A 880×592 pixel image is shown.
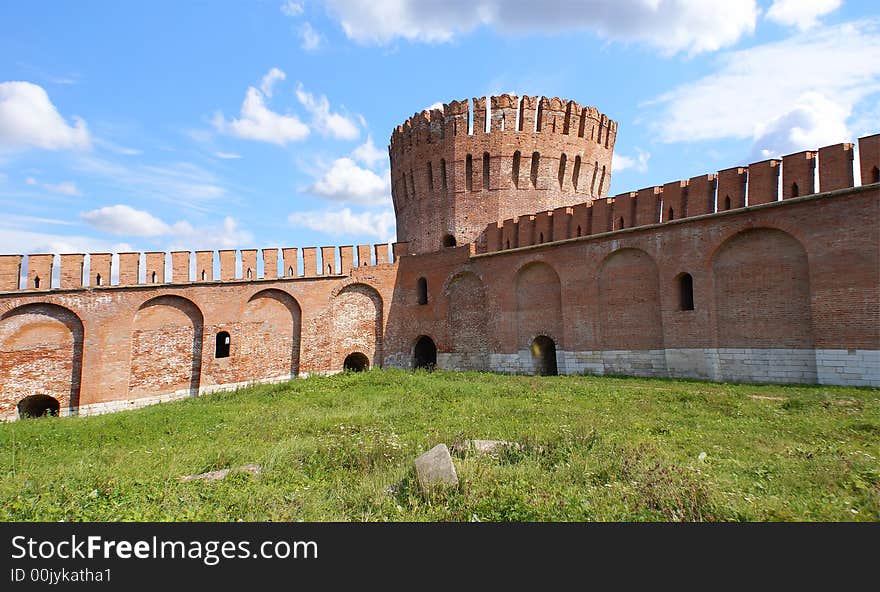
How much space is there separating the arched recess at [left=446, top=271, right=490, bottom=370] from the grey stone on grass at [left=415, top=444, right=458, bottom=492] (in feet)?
42.6

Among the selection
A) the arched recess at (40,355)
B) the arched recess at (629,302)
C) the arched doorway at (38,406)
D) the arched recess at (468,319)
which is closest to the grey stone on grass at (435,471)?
the arched recess at (629,302)

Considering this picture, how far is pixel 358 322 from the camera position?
20.0 meters

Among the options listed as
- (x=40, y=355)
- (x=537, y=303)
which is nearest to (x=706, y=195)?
(x=537, y=303)

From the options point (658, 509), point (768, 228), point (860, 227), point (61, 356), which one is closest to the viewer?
point (658, 509)

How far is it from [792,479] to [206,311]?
54.7 ft

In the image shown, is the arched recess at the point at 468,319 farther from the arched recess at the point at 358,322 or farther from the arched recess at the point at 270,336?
the arched recess at the point at 270,336

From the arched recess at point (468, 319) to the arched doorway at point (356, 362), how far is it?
3.43 metres

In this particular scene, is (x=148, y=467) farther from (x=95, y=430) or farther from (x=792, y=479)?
(x=792, y=479)

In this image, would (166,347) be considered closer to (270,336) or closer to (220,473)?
(270,336)

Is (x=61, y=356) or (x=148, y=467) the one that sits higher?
(x=61, y=356)

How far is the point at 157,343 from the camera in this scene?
1698 cm

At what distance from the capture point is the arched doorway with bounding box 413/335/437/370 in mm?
20562

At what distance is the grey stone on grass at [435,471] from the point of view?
5.24m

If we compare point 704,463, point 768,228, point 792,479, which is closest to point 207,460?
point 704,463
